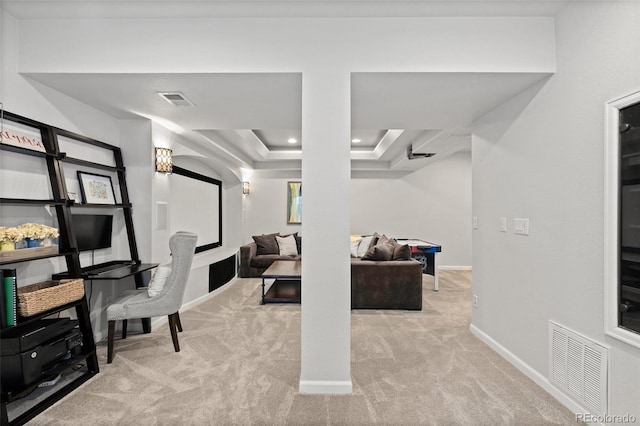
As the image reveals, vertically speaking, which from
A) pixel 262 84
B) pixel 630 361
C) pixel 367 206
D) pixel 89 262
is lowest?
pixel 630 361

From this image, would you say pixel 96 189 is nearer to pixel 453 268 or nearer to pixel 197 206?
pixel 197 206

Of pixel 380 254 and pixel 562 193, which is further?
pixel 380 254

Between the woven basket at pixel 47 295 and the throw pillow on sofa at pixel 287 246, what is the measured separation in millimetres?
4154

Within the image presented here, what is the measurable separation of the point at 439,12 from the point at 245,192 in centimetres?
548

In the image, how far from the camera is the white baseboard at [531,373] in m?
2.03

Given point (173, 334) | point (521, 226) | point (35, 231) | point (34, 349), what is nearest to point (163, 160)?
point (35, 231)

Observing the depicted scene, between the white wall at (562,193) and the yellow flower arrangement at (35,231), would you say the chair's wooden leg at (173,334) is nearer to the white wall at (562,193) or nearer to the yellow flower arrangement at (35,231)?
the yellow flower arrangement at (35,231)

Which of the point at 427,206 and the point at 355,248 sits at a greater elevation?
the point at 427,206

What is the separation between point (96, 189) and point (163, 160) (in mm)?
750

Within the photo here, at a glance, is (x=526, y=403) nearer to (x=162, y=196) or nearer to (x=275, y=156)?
(x=162, y=196)

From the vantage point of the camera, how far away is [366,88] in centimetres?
254

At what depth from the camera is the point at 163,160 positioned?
140 inches

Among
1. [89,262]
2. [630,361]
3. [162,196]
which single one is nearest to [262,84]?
[162,196]

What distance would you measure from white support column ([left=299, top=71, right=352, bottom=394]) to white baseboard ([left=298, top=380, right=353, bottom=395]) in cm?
1
